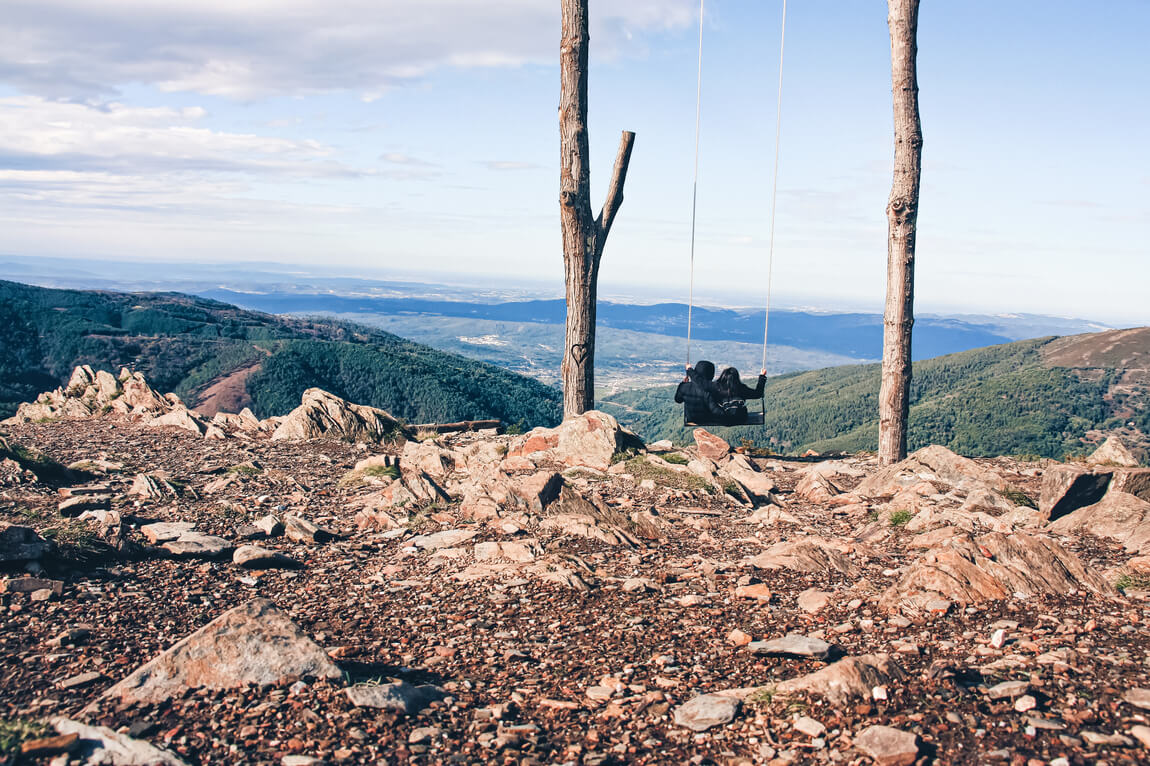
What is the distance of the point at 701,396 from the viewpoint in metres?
9.51

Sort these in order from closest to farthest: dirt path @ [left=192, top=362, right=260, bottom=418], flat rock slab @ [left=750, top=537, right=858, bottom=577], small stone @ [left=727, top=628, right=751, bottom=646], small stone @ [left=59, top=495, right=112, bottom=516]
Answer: small stone @ [left=727, top=628, right=751, bottom=646], flat rock slab @ [left=750, top=537, right=858, bottom=577], small stone @ [left=59, top=495, right=112, bottom=516], dirt path @ [left=192, top=362, right=260, bottom=418]

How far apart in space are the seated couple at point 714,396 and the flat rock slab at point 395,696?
6.09 m

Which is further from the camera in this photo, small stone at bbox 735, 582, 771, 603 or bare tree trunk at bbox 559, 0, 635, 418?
bare tree trunk at bbox 559, 0, 635, 418

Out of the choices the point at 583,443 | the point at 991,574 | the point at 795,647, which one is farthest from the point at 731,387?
the point at 795,647

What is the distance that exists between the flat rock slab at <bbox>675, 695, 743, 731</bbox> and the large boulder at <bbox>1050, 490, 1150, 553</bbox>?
16.2ft

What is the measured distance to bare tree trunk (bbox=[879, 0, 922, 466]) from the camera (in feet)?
35.9

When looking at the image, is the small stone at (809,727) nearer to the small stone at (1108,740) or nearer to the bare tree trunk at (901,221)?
the small stone at (1108,740)

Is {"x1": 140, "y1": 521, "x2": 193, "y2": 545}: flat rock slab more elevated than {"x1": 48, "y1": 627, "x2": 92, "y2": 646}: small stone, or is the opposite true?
{"x1": 48, "y1": 627, "x2": 92, "y2": 646}: small stone

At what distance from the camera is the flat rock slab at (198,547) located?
6.36m

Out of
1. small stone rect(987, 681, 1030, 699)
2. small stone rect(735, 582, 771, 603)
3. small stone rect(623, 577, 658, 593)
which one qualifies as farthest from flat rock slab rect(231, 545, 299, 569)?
small stone rect(987, 681, 1030, 699)

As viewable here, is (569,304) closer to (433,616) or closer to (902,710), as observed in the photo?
(433,616)

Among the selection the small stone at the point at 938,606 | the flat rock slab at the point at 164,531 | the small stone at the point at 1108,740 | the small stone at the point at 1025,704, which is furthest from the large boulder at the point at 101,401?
the small stone at the point at 1108,740

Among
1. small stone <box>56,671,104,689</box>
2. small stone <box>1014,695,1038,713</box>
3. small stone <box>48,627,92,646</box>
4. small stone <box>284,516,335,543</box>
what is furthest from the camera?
small stone <box>284,516,335,543</box>

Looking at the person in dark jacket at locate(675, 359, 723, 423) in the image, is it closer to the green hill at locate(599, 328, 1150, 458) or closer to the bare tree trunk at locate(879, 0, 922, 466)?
the bare tree trunk at locate(879, 0, 922, 466)
